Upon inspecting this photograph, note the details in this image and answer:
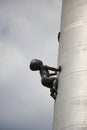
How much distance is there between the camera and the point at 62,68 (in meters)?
16.5

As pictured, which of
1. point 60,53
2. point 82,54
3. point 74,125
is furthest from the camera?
point 60,53

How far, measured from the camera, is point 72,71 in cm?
1580

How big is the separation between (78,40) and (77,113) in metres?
2.90

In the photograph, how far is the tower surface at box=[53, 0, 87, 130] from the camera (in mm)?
14875

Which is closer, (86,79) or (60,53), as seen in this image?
(86,79)

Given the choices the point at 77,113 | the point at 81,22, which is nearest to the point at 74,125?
the point at 77,113

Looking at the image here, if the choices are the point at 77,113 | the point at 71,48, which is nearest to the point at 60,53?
the point at 71,48

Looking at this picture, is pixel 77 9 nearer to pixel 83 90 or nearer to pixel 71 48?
pixel 71 48

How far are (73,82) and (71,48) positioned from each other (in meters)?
1.49

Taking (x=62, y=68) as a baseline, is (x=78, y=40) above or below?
above

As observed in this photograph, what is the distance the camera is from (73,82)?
15523 millimetres

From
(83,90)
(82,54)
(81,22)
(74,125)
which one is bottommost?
(74,125)

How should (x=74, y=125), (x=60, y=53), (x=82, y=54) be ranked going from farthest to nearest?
(x=60, y=53), (x=82, y=54), (x=74, y=125)

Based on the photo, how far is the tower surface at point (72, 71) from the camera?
1488 centimetres
